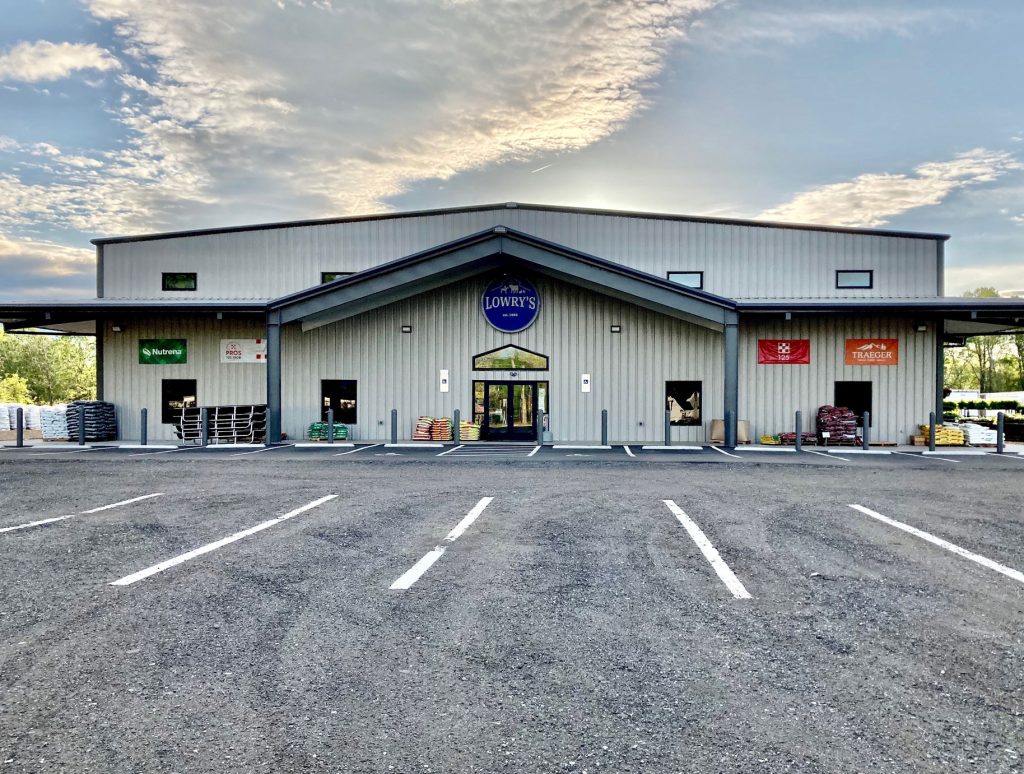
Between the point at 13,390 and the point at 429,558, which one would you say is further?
the point at 13,390

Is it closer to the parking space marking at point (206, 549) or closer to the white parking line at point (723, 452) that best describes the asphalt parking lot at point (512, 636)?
the parking space marking at point (206, 549)

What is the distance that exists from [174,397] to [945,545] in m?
23.9

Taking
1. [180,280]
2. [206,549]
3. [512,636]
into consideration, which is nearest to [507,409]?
[180,280]

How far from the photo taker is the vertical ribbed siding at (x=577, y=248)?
23.5 metres

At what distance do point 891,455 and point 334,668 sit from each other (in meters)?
18.3

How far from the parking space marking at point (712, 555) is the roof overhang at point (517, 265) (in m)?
12.3

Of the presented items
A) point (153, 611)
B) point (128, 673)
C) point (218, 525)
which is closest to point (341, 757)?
point (128, 673)

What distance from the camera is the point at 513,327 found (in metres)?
22.8

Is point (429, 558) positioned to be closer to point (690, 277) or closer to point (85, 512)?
point (85, 512)

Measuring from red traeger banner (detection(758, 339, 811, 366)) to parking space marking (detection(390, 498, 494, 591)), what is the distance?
52.6 ft

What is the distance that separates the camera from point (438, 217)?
80.3ft

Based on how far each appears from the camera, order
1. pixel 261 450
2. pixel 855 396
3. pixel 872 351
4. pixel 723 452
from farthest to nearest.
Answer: pixel 855 396 < pixel 872 351 < pixel 261 450 < pixel 723 452

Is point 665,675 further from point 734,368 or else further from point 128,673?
point 734,368

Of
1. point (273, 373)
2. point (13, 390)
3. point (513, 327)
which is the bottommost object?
point (13, 390)
